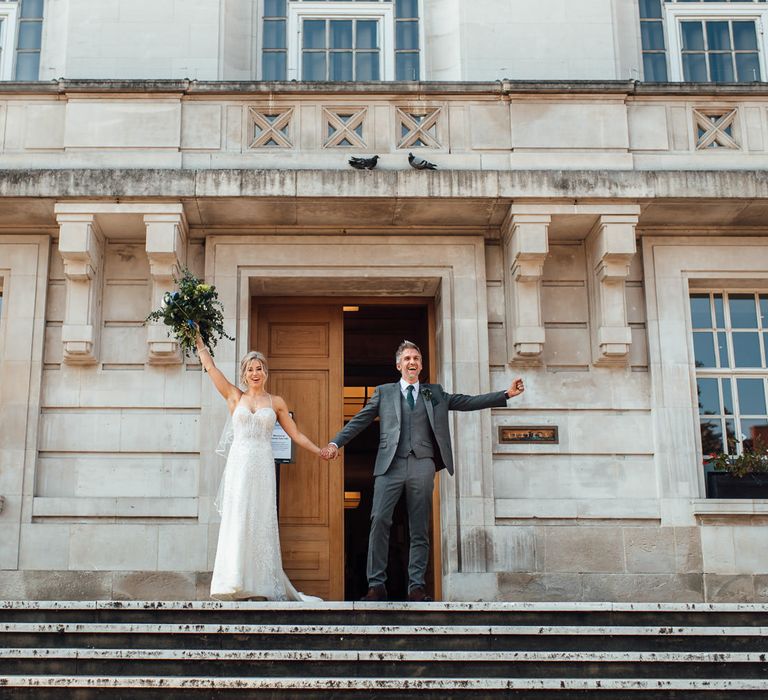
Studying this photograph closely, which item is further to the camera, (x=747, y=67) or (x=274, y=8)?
(x=274, y=8)

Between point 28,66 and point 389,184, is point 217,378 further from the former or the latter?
point 28,66

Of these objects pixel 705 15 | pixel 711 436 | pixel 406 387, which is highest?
pixel 705 15

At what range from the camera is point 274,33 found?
1309 centimetres

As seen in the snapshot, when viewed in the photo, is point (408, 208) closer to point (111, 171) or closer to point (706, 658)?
point (111, 171)

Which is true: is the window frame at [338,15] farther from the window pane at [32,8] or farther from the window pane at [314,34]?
the window pane at [32,8]

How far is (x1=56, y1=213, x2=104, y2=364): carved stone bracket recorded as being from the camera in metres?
11.2

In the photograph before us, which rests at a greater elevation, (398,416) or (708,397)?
(708,397)

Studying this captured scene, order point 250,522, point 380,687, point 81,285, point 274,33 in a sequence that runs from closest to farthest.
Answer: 1. point 380,687
2. point 250,522
3. point 81,285
4. point 274,33

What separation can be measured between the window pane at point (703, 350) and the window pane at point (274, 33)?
5919 millimetres

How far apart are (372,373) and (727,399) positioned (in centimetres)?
592

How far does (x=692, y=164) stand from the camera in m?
11.7

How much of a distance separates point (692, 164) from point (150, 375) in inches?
243

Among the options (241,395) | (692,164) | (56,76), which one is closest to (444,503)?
(241,395)

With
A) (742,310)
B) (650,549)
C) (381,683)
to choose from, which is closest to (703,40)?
(742,310)
